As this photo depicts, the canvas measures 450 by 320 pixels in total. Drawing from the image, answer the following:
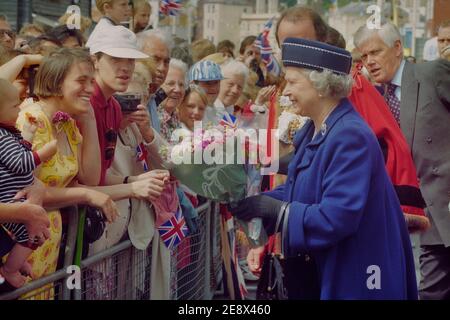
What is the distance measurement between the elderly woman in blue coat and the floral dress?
2.72 ft

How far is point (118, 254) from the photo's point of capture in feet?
17.1

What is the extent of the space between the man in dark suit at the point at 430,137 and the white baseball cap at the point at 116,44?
173cm

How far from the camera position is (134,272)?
550 centimetres

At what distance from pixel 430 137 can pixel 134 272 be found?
7.92ft

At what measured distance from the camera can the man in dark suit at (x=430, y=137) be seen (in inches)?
260

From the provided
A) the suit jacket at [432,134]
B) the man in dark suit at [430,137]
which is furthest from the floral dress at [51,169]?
the suit jacket at [432,134]

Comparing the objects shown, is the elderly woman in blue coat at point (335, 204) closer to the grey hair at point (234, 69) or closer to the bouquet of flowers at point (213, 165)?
the bouquet of flowers at point (213, 165)

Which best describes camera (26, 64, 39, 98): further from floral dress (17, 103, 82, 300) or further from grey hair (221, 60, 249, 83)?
grey hair (221, 60, 249, 83)

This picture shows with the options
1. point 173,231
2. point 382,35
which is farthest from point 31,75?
point 382,35

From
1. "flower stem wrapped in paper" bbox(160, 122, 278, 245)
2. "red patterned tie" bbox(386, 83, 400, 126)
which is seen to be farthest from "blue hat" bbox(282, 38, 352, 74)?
"red patterned tie" bbox(386, 83, 400, 126)

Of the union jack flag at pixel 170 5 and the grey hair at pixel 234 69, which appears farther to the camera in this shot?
the union jack flag at pixel 170 5

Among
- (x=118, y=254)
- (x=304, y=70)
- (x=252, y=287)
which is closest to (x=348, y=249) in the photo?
(x=304, y=70)
